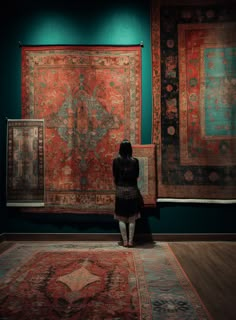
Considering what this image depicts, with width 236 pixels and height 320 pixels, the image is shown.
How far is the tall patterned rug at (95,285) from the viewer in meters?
2.10

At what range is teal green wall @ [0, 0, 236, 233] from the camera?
440 centimetres

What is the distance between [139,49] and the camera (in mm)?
Answer: 4457

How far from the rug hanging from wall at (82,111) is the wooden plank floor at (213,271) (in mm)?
1439

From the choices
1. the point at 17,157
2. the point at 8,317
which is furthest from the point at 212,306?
the point at 17,157

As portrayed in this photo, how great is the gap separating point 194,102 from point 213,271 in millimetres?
2590

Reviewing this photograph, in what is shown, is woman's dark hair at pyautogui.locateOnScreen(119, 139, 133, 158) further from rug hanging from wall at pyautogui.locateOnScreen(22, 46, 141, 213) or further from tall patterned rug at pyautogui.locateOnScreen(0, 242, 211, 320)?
tall patterned rug at pyautogui.locateOnScreen(0, 242, 211, 320)

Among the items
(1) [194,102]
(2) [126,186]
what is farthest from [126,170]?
(1) [194,102]

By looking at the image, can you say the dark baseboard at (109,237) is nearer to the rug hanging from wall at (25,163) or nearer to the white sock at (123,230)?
the white sock at (123,230)

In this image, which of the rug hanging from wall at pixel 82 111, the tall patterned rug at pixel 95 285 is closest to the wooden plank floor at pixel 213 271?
the tall patterned rug at pixel 95 285

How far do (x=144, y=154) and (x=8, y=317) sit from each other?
2.94 m

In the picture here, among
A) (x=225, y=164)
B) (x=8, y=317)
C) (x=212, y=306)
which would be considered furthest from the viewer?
(x=225, y=164)

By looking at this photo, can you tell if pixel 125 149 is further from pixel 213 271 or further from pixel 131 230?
pixel 213 271

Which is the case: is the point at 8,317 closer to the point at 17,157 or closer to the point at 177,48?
the point at 17,157

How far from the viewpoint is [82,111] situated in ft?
14.7
